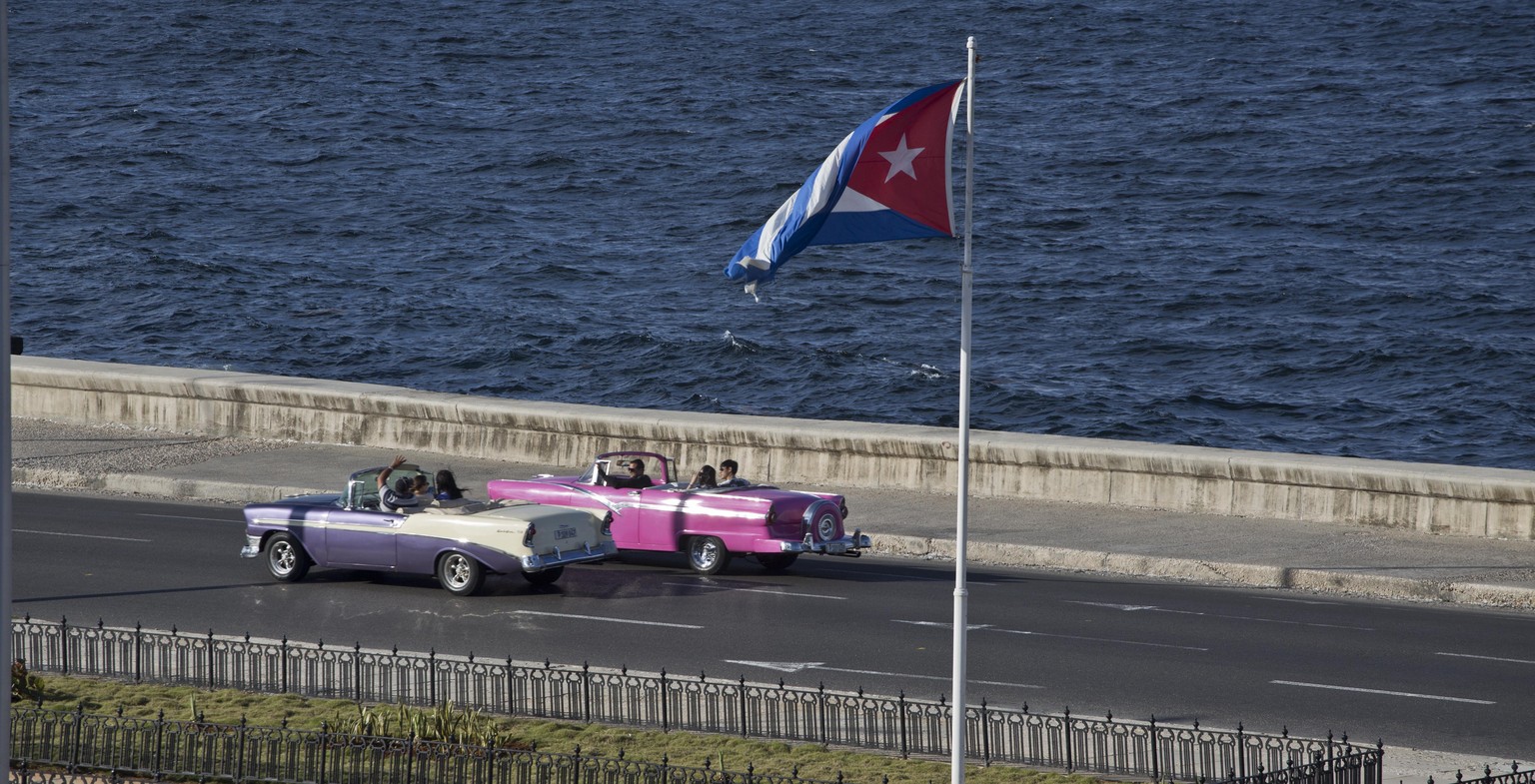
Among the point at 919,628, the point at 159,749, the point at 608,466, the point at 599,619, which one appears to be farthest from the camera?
the point at 608,466

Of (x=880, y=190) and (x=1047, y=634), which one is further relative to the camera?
(x=1047, y=634)

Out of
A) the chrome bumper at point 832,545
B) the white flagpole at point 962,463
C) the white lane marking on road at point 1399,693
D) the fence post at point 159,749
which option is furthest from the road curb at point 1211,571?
the fence post at point 159,749

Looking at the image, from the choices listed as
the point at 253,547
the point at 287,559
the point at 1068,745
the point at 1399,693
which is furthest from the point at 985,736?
the point at 253,547

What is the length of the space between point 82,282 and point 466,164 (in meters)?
18.2

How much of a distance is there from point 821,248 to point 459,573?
41.7 metres

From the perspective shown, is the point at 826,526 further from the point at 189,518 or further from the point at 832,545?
the point at 189,518

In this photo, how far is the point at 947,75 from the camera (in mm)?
82438

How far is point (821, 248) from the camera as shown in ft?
195

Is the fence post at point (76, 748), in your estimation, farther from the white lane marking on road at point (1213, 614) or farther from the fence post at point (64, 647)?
the white lane marking on road at point (1213, 614)

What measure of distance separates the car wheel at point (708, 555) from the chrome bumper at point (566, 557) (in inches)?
39.6

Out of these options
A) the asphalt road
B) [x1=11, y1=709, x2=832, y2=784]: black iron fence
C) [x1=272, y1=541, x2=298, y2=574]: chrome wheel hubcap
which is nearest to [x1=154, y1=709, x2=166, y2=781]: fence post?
[x1=11, y1=709, x2=832, y2=784]: black iron fence

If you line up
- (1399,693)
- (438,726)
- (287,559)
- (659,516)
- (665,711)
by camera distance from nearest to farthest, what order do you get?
(438,726), (665,711), (1399,693), (287,559), (659,516)

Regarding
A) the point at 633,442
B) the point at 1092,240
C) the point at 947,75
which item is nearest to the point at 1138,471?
the point at 633,442

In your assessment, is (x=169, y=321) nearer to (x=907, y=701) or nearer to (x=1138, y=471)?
(x=1138, y=471)
